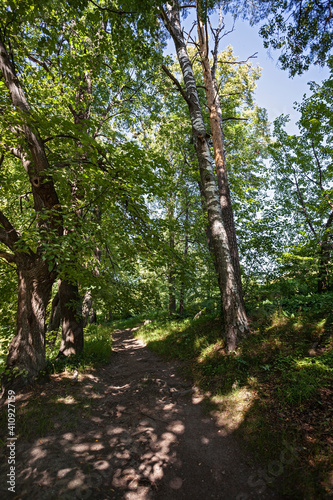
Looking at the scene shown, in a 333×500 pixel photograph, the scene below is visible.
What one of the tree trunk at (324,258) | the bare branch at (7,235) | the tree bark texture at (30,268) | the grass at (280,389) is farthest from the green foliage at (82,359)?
the tree trunk at (324,258)

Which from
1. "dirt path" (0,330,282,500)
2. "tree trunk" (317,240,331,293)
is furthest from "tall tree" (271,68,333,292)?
"dirt path" (0,330,282,500)

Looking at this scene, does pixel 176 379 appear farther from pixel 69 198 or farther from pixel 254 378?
pixel 69 198

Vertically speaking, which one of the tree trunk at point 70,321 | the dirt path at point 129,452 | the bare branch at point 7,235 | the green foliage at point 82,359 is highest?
the bare branch at point 7,235

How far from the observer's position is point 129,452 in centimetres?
349

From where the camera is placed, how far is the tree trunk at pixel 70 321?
7.05 m

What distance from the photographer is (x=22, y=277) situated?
5473 mm

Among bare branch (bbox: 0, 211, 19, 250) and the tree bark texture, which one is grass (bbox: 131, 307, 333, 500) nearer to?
the tree bark texture

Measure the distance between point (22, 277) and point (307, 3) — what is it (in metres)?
9.05

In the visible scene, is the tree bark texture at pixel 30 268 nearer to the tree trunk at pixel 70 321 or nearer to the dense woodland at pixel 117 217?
the dense woodland at pixel 117 217

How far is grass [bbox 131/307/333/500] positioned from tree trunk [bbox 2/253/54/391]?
4.14m

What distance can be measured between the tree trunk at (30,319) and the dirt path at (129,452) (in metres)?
0.63

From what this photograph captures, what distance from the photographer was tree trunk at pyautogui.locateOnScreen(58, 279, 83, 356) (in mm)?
7051

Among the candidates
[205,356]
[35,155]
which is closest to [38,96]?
[35,155]

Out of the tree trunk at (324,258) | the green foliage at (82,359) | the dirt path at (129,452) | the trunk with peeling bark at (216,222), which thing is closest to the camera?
the dirt path at (129,452)
